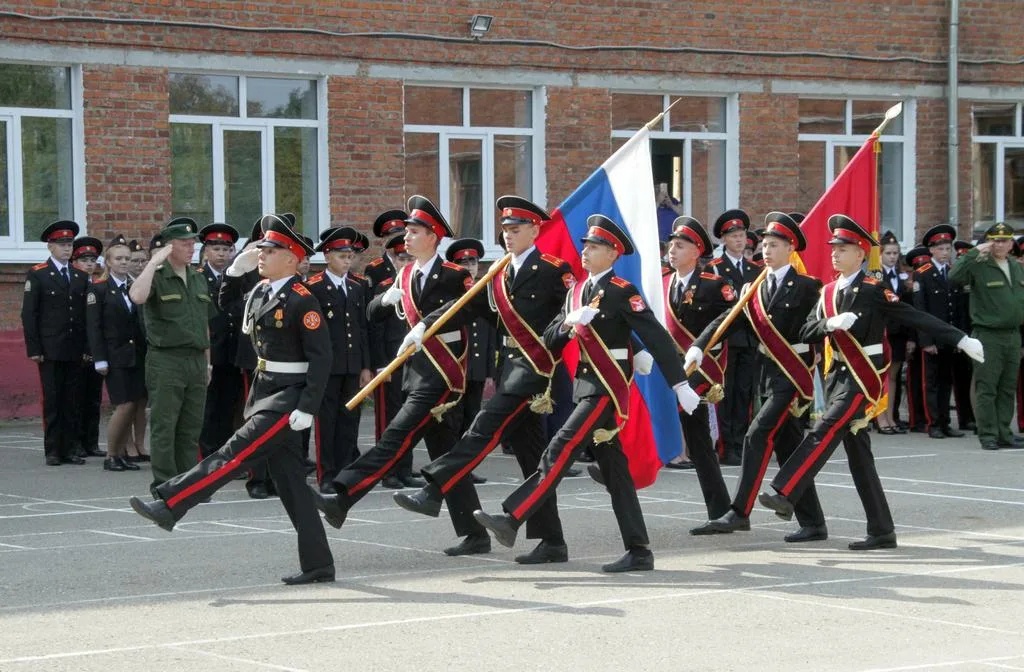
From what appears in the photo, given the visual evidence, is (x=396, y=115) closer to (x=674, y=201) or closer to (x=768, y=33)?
(x=674, y=201)

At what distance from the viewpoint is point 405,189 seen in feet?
67.2

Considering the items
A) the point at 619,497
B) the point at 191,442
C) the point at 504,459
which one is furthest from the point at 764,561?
the point at 504,459

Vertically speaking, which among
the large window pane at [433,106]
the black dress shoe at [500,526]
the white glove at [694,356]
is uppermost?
the large window pane at [433,106]

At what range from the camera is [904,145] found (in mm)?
23641

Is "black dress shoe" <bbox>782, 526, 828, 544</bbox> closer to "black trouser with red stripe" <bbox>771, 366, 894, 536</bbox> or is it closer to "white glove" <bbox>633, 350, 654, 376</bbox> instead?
"black trouser with red stripe" <bbox>771, 366, 894, 536</bbox>

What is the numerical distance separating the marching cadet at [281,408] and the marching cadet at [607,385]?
1.00 metres

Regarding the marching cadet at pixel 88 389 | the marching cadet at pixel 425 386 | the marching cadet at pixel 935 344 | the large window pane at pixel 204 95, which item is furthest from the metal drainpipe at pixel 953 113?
the marching cadet at pixel 425 386

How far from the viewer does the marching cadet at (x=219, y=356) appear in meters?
13.9

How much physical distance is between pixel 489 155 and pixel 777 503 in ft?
38.2

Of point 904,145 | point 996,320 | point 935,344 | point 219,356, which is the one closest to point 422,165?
point 935,344

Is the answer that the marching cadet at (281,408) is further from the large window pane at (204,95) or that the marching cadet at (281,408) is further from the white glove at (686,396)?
the large window pane at (204,95)

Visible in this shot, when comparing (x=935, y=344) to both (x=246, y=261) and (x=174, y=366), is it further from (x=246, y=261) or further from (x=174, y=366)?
(x=246, y=261)

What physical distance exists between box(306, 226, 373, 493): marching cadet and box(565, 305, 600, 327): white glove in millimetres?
3673

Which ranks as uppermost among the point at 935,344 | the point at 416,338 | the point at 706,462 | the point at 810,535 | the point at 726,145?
the point at 726,145
